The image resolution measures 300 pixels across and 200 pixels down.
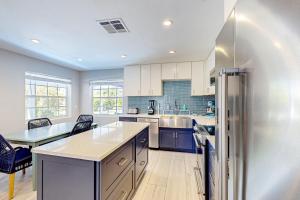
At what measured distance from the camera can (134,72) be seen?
4836 mm

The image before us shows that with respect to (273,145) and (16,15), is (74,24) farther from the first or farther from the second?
(273,145)

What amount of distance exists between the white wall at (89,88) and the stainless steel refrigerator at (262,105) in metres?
4.84

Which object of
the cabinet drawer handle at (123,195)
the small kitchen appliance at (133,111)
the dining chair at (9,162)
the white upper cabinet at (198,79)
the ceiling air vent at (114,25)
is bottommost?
the cabinet drawer handle at (123,195)

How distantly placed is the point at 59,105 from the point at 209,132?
192 inches

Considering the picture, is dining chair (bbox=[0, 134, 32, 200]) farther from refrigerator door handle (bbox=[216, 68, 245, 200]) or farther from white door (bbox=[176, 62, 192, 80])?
white door (bbox=[176, 62, 192, 80])

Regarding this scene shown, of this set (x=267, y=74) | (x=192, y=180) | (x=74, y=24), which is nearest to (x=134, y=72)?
(x=74, y=24)

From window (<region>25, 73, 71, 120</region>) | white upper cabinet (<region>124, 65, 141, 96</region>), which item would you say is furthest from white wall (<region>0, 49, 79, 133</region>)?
white upper cabinet (<region>124, 65, 141, 96</region>)

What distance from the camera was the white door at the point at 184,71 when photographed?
4402mm

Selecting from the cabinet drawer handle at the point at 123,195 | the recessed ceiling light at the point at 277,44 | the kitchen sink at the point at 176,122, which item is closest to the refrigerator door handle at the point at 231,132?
the recessed ceiling light at the point at 277,44

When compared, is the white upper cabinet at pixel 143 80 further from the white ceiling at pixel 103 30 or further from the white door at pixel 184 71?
the white ceiling at pixel 103 30

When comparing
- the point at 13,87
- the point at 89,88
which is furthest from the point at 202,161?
the point at 89,88

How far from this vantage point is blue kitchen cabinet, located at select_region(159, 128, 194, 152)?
13.3 ft

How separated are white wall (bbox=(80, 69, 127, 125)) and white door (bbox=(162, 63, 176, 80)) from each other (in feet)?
5.32

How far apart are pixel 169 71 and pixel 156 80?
17.9 inches
